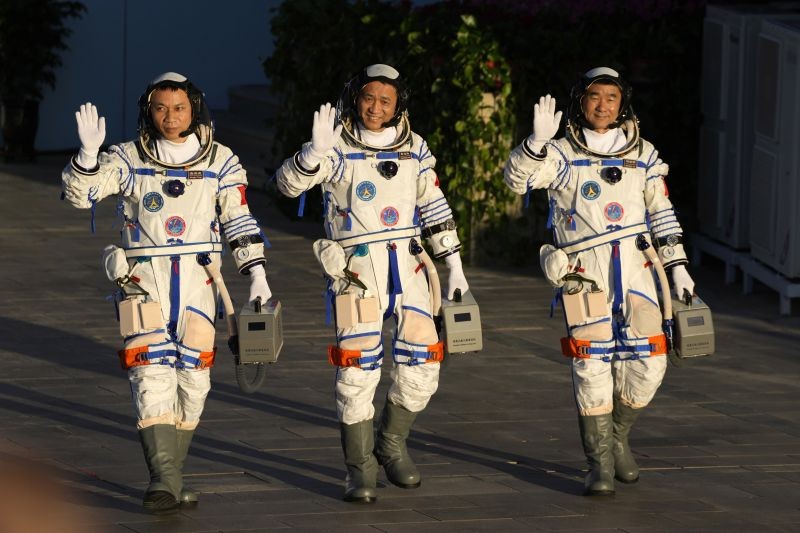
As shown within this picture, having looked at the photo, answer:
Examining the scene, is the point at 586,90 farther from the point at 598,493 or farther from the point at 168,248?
the point at 168,248

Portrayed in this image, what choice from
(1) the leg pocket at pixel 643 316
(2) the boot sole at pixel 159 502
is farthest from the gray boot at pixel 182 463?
(1) the leg pocket at pixel 643 316

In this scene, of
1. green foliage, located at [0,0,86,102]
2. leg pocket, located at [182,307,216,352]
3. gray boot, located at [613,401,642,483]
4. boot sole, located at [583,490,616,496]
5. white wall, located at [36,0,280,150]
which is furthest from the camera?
white wall, located at [36,0,280,150]

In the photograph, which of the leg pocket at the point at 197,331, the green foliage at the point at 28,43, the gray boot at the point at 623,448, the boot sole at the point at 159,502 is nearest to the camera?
the boot sole at the point at 159,502

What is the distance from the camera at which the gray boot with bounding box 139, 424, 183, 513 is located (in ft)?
23.8

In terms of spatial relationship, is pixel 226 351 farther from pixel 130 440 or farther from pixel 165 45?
pixel 165 45

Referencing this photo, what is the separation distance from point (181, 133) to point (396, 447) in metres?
1.74

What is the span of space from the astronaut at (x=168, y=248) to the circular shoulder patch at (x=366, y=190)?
49 cm

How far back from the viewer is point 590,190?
308 inches

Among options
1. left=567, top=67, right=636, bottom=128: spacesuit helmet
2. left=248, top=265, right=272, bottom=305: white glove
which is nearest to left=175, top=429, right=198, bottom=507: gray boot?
left=248, top=265, right=272, bottom=305: white glove

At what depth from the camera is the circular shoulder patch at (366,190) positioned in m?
7.69

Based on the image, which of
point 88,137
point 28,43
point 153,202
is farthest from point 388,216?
point 28,43

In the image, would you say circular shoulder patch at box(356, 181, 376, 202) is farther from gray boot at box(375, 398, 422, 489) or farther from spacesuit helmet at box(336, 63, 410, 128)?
gray boot at box(375, 398, 422, 489)

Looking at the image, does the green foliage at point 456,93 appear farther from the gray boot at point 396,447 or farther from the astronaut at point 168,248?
the astronaut at point 168,248

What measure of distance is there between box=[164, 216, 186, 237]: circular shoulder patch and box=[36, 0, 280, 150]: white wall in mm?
12378
